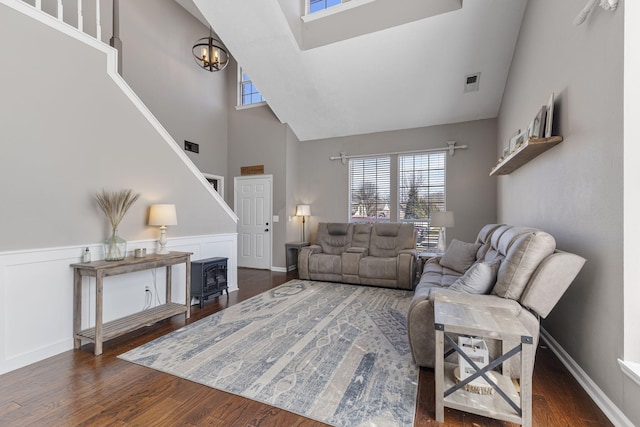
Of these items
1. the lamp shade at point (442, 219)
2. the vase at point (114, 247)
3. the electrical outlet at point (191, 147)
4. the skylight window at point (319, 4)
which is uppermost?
the skylight window at point (319, 4)

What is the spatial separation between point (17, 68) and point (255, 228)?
4246 millimetres

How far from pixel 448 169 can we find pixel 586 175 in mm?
3173

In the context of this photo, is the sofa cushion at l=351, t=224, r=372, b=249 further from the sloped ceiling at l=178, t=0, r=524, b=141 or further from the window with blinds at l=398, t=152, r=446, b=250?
the sloped ceiling at l=178, t=0, r=524, b=141

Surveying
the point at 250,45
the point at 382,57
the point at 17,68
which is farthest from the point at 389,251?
the point at 17,68

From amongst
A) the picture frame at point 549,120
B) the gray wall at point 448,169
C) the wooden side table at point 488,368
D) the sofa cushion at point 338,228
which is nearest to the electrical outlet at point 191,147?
the gray wall at point 448,169

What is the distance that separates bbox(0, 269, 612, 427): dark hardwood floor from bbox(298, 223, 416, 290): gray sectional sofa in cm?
215

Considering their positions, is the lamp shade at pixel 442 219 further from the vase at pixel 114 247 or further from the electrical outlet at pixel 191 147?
the electrical outlet at pixel 191 147

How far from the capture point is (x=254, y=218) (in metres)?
5.98

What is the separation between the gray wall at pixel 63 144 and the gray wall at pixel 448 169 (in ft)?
10.8

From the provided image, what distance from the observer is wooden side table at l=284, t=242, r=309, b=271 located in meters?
5.41

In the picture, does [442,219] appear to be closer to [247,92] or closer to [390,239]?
[390,239]

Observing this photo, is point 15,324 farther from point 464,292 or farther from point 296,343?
point 464,292

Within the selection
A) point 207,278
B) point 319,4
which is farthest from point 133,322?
point 319,4

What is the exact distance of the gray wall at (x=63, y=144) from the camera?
6.67 feet
